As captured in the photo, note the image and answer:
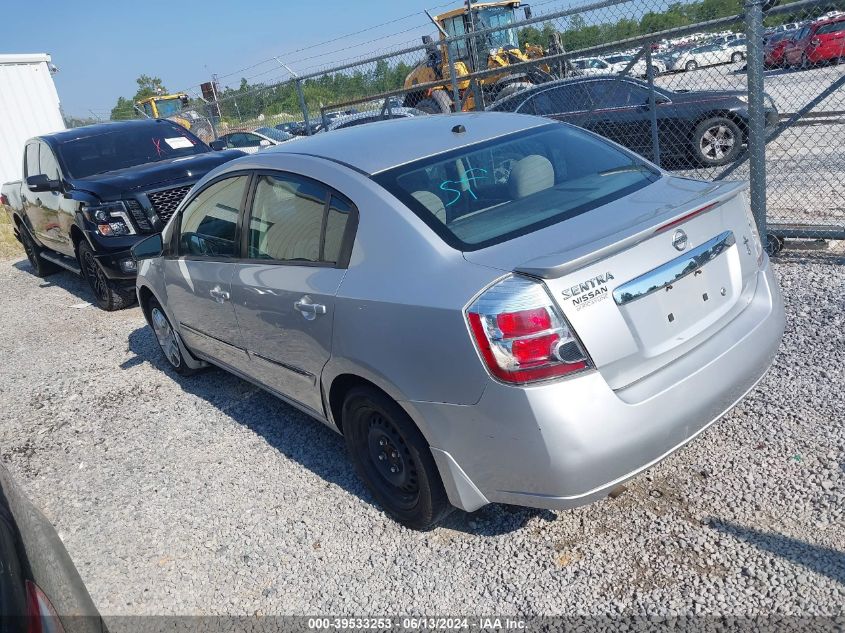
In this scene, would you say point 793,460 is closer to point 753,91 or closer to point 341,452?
point 341,452

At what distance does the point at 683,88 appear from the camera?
7.51 meters

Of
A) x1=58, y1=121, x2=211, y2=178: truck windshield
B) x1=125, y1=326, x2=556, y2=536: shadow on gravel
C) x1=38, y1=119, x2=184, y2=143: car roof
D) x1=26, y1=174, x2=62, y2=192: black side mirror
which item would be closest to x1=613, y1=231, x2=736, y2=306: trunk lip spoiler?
x1=125, y1=326, x2=556, y2=536: shadow on gravel

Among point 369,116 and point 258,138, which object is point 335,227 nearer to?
point 369,116

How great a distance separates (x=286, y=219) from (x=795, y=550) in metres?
2.65

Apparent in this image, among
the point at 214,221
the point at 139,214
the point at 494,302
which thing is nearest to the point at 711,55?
the point at 214,221

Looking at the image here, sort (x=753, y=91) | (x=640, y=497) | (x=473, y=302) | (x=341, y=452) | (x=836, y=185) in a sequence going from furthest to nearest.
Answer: (x=836, y=185)
(x=753, y=91)
(x=341, y=452)
(x=640, y=497)
(x=473, y=302)

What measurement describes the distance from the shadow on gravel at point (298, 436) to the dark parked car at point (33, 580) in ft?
5.34

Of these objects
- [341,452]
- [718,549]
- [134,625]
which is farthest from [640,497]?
[134,625]

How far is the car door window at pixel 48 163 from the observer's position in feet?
27.3

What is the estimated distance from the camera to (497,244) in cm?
274

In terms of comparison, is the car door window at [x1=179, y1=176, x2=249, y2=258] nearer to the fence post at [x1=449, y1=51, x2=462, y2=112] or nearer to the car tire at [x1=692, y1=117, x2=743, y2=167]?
the fence post at [x1=449, y1=51, x2=462, y2=112]

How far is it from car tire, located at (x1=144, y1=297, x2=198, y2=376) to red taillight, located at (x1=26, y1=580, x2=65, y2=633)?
12.0 feet

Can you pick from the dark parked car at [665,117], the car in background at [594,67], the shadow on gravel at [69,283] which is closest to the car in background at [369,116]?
the dark parked car at [665,117]

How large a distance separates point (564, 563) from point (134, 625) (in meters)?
1.81
